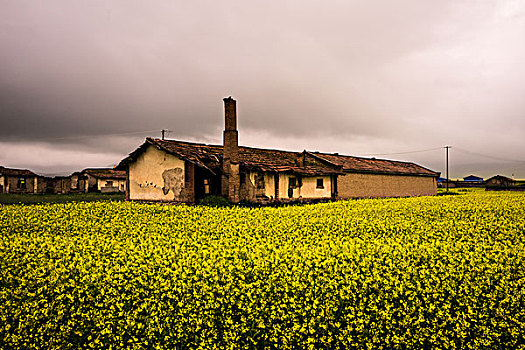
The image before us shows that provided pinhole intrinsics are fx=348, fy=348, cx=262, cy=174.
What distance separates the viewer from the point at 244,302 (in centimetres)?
Result: 472

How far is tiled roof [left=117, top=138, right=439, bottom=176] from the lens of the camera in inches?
981

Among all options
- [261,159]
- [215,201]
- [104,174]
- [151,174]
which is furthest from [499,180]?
[104,174]

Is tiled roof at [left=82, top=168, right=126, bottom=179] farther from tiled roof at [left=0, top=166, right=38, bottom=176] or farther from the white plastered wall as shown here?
the white plastered wall

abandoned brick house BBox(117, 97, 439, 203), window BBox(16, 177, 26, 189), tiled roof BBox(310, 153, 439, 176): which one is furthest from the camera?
window BBox(16, 177, 26, 189)

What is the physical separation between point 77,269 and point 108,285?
31.9 inches

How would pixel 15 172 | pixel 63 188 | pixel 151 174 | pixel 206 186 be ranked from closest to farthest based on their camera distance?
pixel 151 174, pixel 206 186, pixel 15 172, pixel 63 188

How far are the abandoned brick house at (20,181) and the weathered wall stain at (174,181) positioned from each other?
42.5 m

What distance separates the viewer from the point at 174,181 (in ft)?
78.4

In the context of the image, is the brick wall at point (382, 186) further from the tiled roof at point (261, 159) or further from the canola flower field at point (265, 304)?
the canola flower field at point (265, 304)

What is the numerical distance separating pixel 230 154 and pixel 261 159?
12.5 ft

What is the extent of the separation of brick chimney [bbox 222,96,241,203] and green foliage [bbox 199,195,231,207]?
2.66ft

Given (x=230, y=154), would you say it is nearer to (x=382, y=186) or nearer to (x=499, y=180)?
(x=382, y=186)

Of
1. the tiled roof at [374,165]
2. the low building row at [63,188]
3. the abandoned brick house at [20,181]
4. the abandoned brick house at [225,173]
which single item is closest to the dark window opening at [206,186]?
the abandoned brick house at [225,173]

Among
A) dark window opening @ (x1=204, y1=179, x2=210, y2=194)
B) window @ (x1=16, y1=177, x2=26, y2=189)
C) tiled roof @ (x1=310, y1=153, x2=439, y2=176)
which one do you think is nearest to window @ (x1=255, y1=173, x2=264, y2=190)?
dark window opening @ (x1=204, y1=179, x2=210, y2=194)
